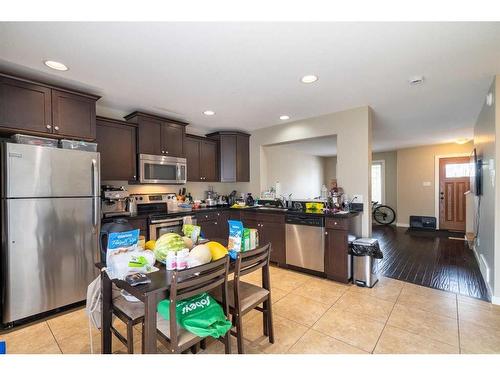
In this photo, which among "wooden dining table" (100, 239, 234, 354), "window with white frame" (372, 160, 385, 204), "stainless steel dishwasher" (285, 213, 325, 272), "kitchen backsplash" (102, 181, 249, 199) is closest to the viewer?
"wooden dining table" (100, 239, 234, 354)

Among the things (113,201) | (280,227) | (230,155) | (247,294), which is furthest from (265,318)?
(230,155)

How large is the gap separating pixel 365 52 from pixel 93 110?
9.48 ft

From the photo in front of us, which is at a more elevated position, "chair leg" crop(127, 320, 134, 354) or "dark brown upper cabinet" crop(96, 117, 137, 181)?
"dark brown upper cabinet" crop(96, 117, 137, 181)

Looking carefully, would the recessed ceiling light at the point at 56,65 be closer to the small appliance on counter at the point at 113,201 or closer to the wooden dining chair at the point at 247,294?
the small appliance on counter at the point at 113,201

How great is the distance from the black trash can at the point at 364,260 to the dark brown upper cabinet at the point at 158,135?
2.99 metres

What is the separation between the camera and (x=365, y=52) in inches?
75.6

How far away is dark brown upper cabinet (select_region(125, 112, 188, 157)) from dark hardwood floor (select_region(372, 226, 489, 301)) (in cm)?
369

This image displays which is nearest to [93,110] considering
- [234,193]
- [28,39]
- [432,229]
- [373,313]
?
[28,39]

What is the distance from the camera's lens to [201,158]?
4312 mm

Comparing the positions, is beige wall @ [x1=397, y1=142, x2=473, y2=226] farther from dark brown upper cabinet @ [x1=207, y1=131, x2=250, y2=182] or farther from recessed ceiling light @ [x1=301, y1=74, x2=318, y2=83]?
recessed ceiling light @ [x1=301, y1=74, x2=318, y2=83]

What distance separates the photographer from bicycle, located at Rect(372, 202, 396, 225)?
7172 millimetres

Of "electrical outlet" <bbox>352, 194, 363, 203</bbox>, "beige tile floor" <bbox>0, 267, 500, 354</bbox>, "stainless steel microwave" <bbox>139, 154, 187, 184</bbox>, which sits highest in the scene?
"stainless steel microwave" <bbox>139, 154, 187, 184</bbox>

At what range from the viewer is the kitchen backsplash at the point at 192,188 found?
3.53 metres

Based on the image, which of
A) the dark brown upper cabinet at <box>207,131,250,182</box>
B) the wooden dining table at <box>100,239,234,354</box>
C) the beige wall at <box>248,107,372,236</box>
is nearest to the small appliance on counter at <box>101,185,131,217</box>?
the dark brown upper cabinet at <box>207,131,250,182</box>
